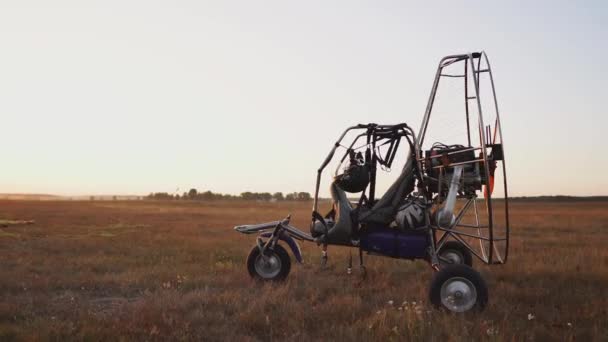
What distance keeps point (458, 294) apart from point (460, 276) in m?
0.28

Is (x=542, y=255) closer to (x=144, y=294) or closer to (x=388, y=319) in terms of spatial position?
(x=388, y=319)

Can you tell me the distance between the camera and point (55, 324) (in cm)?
681

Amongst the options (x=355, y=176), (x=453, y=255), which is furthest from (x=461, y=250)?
(x=355, y=176)

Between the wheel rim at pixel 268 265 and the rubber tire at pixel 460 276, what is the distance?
3457 mm

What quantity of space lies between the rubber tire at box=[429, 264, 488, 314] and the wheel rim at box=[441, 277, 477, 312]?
0.05 meters

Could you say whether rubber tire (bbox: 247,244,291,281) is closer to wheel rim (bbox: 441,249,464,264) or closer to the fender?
the fender

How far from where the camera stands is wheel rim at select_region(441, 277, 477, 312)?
7.40 metres

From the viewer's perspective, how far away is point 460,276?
7.42 m

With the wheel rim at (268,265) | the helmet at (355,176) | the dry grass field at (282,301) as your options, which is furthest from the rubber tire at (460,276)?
the wheel rim at (268,265)

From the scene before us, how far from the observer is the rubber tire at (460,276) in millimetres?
7348

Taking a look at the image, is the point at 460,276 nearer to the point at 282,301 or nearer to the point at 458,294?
the point at 458,294

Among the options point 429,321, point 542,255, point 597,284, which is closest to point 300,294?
point 429,321

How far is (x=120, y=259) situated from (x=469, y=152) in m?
10.1

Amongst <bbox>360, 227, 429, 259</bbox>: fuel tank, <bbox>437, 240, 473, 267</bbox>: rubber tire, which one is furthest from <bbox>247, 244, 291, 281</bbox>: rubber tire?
<bbox>437, 240, 473, 267</bbox>: rubber tire
